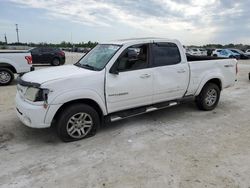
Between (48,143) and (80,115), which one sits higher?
(80,115)

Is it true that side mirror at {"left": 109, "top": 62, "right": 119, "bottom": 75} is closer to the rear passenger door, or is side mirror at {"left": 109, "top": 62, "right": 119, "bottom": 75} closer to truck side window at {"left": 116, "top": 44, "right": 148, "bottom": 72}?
truck side window at {"left": 116, "top": 44, "right": 148, "bottom": 72}

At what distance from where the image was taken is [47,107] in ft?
13.3

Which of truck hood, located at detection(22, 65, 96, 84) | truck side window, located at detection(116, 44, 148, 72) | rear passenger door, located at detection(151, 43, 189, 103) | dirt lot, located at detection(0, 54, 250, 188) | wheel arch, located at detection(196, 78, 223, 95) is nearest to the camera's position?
dirt lot, located at detection(0, 54, 250, 188)

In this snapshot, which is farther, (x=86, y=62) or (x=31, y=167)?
(x=86, y=62)

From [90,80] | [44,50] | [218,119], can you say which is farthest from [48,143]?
[44,50]

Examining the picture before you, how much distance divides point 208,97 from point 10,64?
7785 mm

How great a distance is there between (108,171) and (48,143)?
1.49 metres

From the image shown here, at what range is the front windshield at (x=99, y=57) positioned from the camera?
4.73 m

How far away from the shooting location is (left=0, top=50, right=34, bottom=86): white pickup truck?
994 cm

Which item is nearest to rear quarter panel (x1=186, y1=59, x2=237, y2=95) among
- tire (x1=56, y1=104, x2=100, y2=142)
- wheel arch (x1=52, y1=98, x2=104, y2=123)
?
wheel arch (x1=52, y1=98, x2=104, y2=123)

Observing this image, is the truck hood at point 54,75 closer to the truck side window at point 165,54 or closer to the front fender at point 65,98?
the front fender at point 65,98

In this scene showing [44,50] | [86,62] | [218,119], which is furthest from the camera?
[44,50]

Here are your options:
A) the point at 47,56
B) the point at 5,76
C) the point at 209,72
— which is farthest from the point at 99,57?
the point at 47,56

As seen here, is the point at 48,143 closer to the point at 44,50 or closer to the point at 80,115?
the point at 80,115
